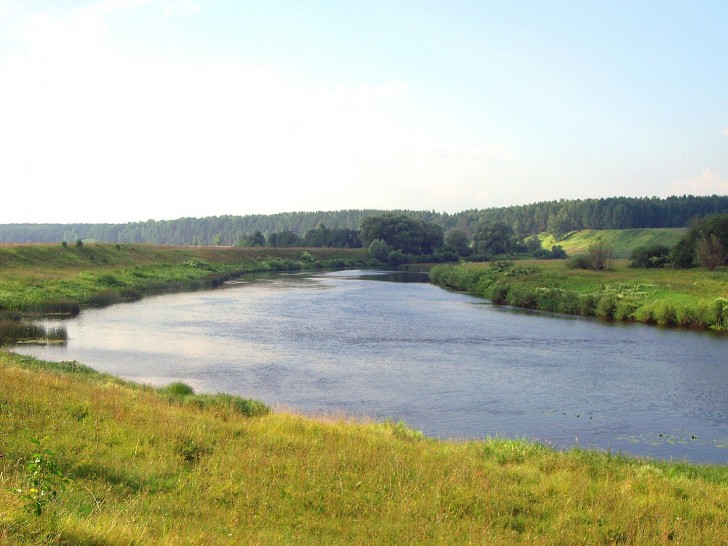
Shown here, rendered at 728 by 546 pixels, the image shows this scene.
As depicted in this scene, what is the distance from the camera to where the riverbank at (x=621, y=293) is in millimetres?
41125

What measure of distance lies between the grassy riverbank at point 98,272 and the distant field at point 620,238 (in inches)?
2702

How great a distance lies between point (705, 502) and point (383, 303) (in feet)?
148

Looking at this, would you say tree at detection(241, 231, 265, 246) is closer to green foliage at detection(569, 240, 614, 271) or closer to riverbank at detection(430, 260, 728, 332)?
riverbank at detection(430, 260, 728, 332)

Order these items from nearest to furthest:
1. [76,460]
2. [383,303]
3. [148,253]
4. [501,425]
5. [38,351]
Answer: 1. [76,460]
2. [501,425]
3. [38,351]
4. [383,303]
5. [148,253]

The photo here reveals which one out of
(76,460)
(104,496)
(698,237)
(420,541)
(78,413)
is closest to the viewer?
(420,541)

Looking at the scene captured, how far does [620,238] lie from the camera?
504ft

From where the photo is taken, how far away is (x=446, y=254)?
13112 cm

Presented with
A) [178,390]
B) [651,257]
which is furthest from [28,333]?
[651,257]

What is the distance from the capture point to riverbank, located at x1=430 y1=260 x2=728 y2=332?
135 feet

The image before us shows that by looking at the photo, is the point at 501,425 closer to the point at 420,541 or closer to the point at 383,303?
the point at 420,541

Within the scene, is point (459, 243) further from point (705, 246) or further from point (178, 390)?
point (178, 390)

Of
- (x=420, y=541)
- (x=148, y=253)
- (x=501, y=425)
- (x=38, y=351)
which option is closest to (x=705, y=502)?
(x=420, y=541)

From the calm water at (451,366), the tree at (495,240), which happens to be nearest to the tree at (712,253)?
the calm water at (451,366)

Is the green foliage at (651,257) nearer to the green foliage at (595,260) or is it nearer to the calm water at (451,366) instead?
the green foliage at (595,260)
